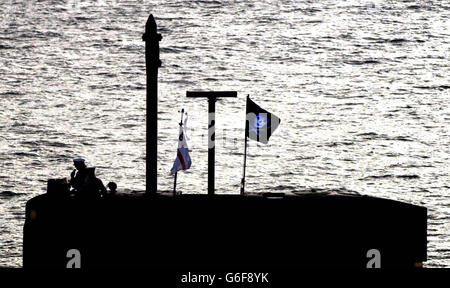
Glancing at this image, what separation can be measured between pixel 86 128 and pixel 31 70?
11678 millimetres

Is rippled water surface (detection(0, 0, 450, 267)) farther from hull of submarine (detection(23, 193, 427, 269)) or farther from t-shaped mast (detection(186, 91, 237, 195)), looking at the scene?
hull of submarine (detection(23, 193, 427, 269))

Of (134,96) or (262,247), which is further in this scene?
(134,96)

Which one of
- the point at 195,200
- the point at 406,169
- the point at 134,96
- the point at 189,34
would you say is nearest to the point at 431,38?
the point at 189,34

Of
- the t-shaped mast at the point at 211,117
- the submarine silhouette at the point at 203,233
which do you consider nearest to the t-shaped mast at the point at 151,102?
the t-shaped mast at the point at 211,117

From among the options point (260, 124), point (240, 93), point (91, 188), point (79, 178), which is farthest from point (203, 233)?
point (240, 93)

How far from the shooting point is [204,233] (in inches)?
618

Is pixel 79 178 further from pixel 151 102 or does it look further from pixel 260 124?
pixel 260 124

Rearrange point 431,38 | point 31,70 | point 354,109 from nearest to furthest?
point 354,109
point 31,70
point 431,38

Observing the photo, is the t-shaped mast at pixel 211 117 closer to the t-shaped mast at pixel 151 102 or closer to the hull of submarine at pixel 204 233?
the t-shaped mast at pixel 151 102

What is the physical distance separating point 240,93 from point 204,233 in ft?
102

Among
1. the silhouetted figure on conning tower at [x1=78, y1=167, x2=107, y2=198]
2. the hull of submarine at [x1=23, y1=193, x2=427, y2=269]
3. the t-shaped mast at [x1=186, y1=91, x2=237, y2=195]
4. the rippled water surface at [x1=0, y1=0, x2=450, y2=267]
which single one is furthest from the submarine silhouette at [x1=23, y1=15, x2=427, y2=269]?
the rippled water surface at [x1=0, y1=0, x2=450, y2=267]

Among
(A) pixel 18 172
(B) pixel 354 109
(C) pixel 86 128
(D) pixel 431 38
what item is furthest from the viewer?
(D) pixel 431 38
